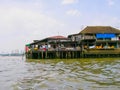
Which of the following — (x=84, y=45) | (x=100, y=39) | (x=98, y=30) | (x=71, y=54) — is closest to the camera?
(x=71, y=54)

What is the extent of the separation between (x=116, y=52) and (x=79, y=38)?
899 centimetres

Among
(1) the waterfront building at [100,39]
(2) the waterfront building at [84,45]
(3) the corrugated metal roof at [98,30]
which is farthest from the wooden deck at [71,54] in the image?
(3) the corrugated metal roof at [98,30]

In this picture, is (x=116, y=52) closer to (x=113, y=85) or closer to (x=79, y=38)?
(x=79, y=38)

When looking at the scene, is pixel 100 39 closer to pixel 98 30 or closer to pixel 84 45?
pixel 98 30

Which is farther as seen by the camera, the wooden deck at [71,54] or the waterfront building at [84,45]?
the waterfront building at [84,45]

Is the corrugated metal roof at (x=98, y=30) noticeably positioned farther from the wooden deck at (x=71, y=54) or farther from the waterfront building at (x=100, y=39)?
the wooden deck at (x=71, y=54)

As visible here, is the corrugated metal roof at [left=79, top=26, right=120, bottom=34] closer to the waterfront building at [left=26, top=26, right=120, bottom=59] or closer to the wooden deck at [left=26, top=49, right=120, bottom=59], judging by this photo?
the waterfront building at [left=26, top=26, right=120, bottom=59]

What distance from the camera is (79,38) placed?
56875 mm

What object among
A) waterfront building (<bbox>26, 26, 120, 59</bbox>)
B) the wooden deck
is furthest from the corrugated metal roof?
the wooden deck

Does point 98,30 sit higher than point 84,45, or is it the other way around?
point 98,30

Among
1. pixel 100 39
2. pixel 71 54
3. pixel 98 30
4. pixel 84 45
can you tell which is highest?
pixel 98 30

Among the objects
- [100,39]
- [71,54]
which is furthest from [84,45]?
[71,54]

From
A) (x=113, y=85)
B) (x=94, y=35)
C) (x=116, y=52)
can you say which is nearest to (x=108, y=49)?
(x=116, y=52)

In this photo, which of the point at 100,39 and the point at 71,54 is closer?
the point at 71,54
